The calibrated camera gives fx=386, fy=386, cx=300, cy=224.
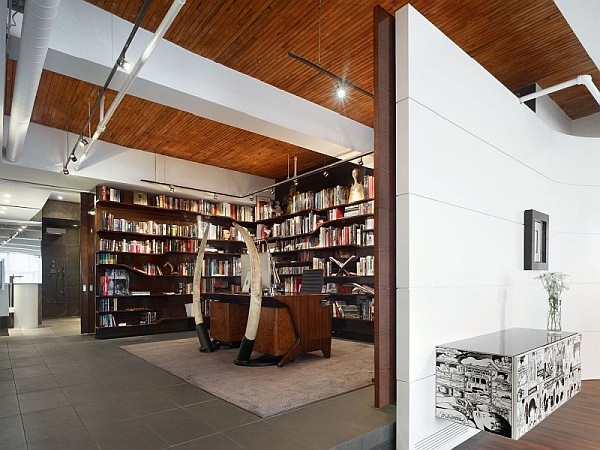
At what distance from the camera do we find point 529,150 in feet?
14.6

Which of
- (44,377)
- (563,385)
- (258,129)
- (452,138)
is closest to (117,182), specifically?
(258,129)

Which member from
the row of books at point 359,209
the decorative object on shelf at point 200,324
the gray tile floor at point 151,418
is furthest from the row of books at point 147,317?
the row of books at point 359,209

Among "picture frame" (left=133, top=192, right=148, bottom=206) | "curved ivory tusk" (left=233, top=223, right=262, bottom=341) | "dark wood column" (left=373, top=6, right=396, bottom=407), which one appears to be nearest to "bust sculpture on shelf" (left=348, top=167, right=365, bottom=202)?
"curved ivory tusk" (left=233, top=223, right=262, bottom=341)

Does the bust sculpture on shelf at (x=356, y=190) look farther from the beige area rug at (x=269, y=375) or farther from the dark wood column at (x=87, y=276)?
the dark wood column at (x=87, y=276)

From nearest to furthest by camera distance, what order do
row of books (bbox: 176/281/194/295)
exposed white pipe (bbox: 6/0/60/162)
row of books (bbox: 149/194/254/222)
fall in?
1. exposed white pipe (bbox: 6/0/60/162)
2. row of books (bbox: 149/194/254/222)
3. row of books (bbox: 176/281/194/295)

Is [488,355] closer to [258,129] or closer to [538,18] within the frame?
[538,18]

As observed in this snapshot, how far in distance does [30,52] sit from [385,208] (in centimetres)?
311

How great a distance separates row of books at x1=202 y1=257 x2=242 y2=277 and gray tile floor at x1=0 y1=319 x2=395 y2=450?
4.36 metres

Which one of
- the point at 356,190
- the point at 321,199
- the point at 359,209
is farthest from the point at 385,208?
the point at 321,199

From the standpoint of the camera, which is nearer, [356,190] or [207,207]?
[356,190]

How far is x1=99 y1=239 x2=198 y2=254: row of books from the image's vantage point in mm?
7484

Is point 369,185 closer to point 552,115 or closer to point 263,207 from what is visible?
point 552,115

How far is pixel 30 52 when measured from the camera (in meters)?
3.12

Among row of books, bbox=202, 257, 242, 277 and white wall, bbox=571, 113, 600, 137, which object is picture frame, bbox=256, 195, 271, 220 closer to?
row of books, bbox=202, 257, 242, 277
